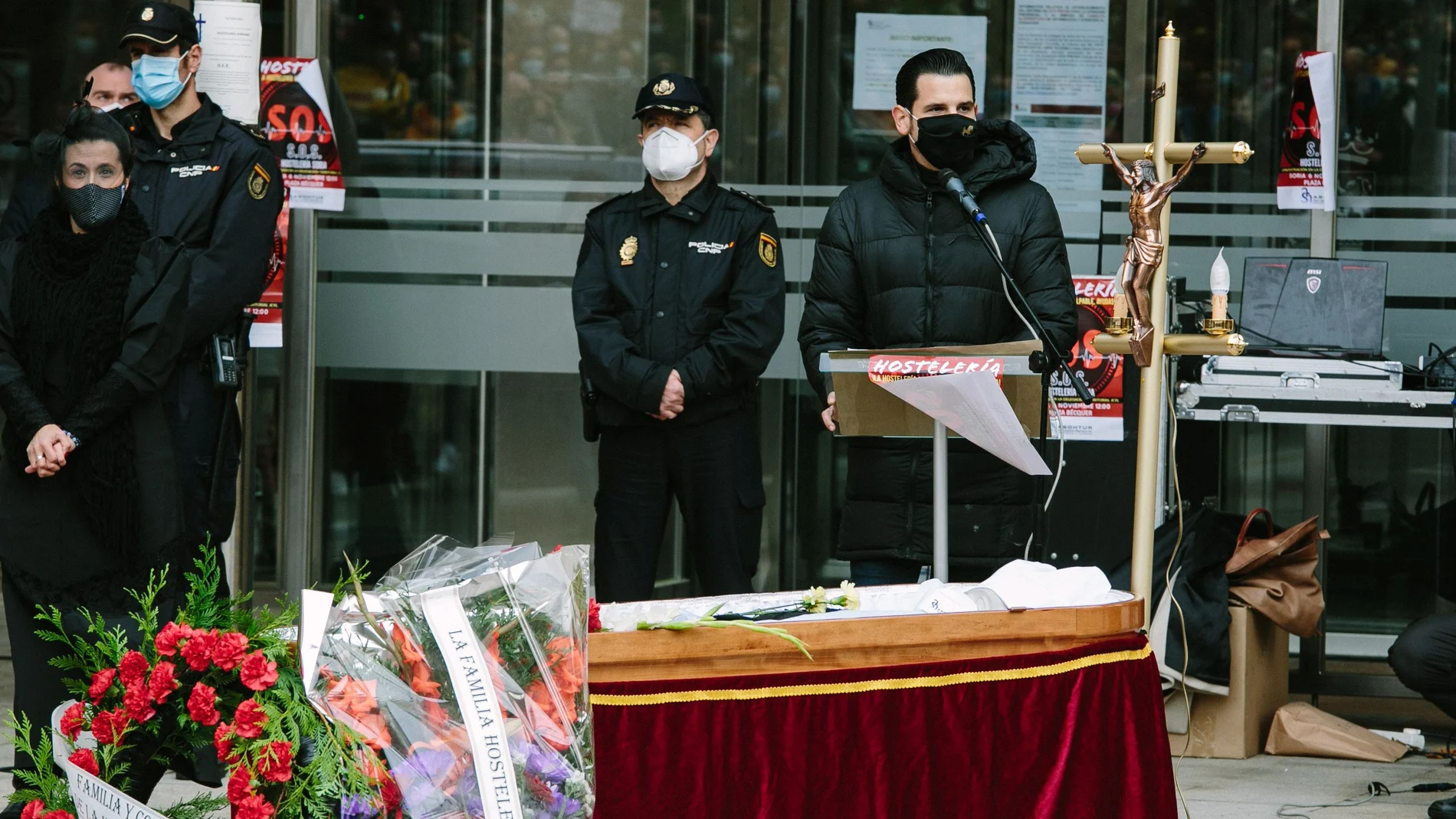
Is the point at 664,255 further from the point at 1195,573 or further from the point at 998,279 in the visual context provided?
the point at 1195,573

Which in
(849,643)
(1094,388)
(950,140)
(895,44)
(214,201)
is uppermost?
(895,44)

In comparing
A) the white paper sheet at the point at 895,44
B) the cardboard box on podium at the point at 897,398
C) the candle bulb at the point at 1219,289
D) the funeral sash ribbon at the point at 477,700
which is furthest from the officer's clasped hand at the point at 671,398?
the funeral sash ribbon at the point at 477,700

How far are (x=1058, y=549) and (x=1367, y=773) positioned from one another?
1136 mm

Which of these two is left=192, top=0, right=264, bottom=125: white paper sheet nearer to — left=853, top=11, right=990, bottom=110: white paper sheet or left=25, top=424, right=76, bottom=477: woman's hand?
left=25, top=424, right=76, bottom=477: woman's hand

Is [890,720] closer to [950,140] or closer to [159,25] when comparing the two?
[950,140]

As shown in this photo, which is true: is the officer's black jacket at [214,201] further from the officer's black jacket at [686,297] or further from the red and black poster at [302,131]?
the red and black poster at [302,131]

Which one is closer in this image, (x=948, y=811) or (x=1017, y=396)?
(x=948, y=811)

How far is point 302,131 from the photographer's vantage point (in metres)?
5.72

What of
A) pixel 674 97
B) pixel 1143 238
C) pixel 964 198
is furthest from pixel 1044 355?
pixel 674 97

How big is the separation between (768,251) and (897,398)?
1.37 meters

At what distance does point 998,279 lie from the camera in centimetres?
417

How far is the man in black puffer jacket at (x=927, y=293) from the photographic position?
4.10 metres

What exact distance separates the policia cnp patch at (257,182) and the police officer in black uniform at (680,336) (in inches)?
34.4

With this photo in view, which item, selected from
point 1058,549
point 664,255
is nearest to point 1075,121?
point 1058,549
